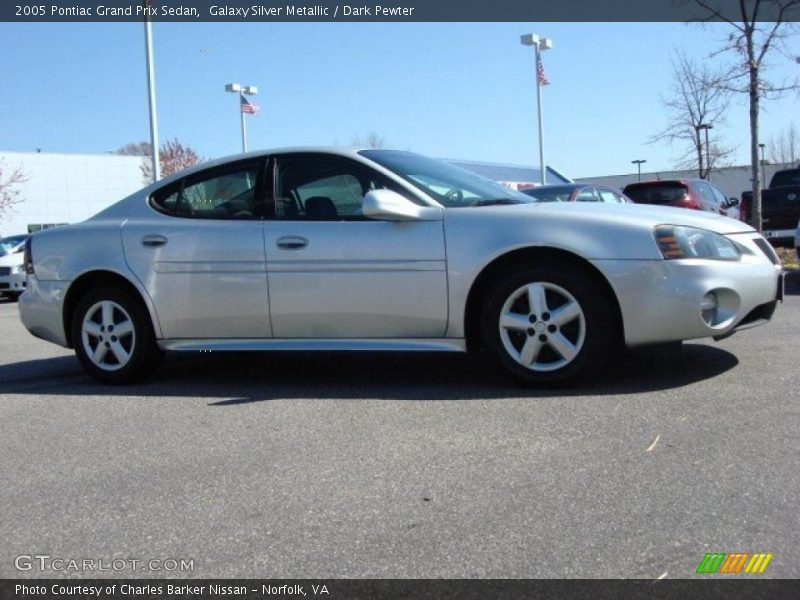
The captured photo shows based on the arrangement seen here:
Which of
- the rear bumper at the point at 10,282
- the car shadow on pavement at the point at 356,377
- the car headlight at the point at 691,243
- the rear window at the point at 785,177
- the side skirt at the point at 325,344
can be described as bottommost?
the car shadow on pavement at the point at 356,377

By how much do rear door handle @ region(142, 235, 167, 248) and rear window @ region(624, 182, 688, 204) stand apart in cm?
1080

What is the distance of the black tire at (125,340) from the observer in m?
5.73

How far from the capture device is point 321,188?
5465 millimetres

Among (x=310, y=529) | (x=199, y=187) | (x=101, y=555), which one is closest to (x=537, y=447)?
(x=310, y=529)

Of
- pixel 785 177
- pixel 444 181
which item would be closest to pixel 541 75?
pixel 785 177

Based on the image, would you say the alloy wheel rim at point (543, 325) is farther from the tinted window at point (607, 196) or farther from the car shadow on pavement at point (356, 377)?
the tinted window at point (607, 196)

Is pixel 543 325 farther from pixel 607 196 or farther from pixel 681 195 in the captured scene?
pixel 681 195

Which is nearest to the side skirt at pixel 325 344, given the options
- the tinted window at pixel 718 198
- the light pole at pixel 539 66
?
the tinted window at pixel 718 198

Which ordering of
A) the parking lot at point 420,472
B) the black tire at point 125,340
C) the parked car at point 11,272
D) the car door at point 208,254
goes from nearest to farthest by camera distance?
the parking lot at point 420,472, the car door at point 208,254, the black tire at point 125,340, the parked car at point 11,272

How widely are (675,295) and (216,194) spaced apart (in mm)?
3039

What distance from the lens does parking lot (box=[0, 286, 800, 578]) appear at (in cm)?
285

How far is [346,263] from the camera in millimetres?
5152

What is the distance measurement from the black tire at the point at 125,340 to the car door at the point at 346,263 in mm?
991

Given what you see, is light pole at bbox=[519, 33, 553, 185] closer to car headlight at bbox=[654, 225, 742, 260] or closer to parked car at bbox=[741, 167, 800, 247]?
parked car at bbox=[741, 167, 800, 247]
